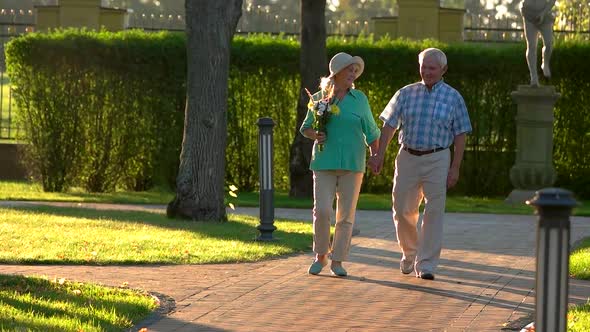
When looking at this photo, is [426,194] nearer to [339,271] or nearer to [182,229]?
[339,271]

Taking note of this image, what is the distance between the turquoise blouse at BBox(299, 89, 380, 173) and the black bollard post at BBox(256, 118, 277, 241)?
248 centimetres

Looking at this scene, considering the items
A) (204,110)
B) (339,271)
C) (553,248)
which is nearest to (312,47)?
(204,110)

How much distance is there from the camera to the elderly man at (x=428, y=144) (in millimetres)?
11188

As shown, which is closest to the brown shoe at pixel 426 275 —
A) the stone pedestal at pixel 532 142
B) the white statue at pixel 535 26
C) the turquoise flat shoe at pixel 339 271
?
the turquoise flat shoe at pixel 339 271

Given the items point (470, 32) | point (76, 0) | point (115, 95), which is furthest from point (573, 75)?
point (76, 0)

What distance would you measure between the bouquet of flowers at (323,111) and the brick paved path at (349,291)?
3.90 ft

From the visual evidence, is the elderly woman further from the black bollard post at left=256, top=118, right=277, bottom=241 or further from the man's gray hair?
the black bollard post at left=256, top=118, right=277, bottom=241

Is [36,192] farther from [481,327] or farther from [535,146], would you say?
[481,327]

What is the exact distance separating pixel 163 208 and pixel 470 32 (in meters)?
10.4

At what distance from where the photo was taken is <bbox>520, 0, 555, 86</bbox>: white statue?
2078 cm

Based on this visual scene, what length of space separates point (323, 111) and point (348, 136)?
0.30m

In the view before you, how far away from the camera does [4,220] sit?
15.7 m

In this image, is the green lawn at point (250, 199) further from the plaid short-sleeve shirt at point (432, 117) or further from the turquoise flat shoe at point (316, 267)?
the plaid short-sleeve shirt at point (432, 117)

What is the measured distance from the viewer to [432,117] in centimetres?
1118
